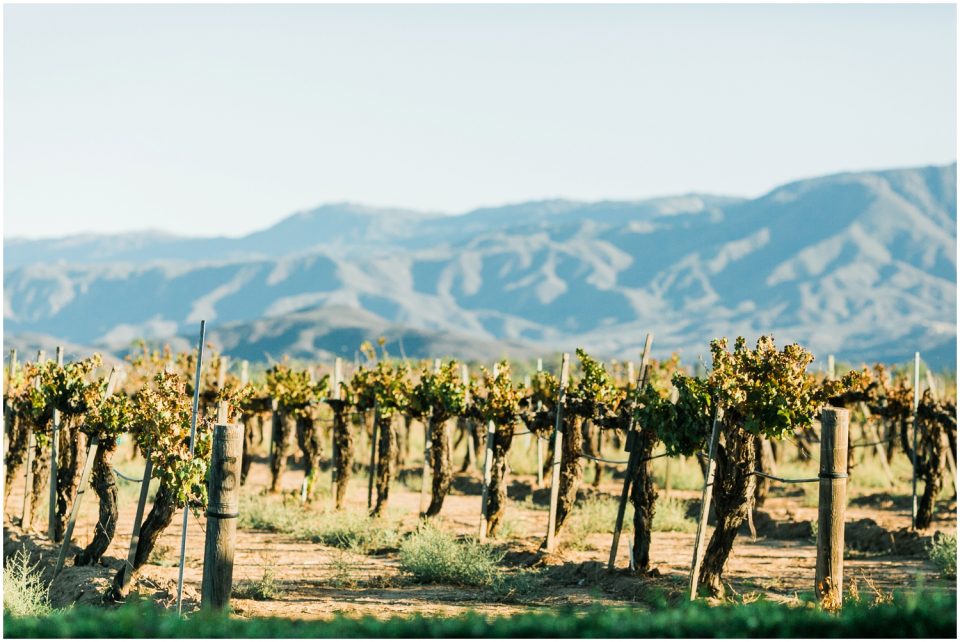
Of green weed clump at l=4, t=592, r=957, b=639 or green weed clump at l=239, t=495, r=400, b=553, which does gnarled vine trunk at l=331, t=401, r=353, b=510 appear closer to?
green weed clump at l=239, t=495, r=400, b=553

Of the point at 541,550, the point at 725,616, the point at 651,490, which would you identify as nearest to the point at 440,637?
the point at 725,616

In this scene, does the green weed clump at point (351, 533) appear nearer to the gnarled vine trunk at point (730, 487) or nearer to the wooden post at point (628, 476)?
the wooden post at point (628, 476)

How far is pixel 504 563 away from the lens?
14109 mm

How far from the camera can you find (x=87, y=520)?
1562 cm

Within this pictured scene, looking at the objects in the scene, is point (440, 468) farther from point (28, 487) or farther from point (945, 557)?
point (945, 557)

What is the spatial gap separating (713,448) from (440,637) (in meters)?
4.29

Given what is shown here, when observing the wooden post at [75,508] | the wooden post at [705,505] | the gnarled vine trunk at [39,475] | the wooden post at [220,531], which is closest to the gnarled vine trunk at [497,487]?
the wooden post at [705,505]

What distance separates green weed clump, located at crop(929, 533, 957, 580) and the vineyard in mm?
139

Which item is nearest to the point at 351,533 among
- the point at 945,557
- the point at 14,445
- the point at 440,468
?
the point at 440,468

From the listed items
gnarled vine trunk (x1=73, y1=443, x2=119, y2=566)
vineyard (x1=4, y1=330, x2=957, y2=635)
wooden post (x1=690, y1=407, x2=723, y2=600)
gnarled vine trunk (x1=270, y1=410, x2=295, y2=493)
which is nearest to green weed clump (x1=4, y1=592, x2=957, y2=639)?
vineyard (x1=4, y1=330, x2=957, y2=635)

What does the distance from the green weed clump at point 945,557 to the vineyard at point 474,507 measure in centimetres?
14

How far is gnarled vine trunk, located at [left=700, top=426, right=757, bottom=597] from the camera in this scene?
10.8 m

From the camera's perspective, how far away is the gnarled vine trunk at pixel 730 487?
35.5 feet

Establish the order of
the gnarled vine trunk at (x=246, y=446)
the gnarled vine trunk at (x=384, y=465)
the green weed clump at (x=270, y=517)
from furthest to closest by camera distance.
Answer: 1. the gnarled vine trunk at (x=246, y=446)
2. the gnarled vine trunk at (x=384, y=465)
3. the green weed clump at (x=270, y=517)
